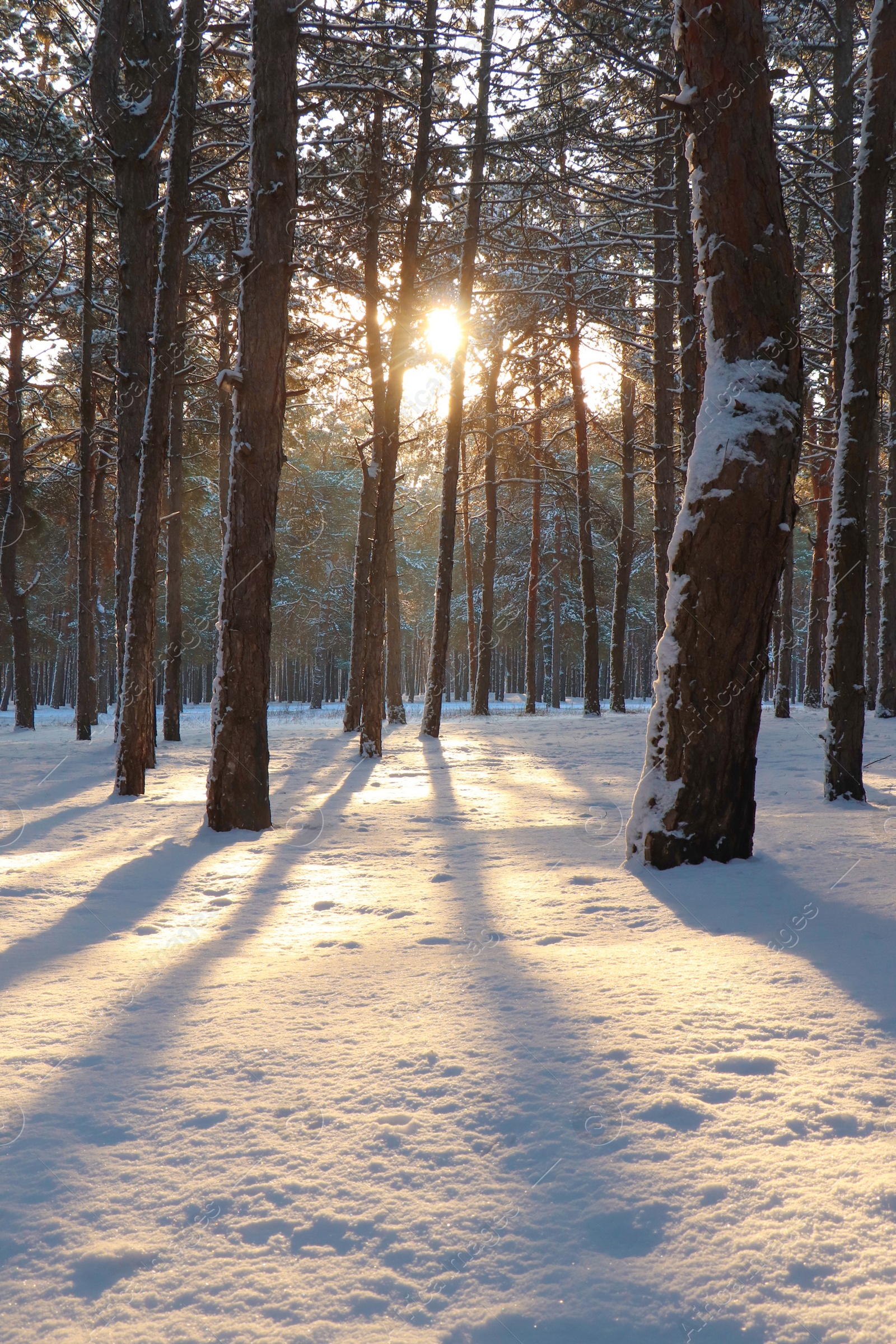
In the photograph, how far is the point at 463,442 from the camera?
835 inches

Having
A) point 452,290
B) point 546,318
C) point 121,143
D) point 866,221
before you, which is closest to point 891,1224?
point 866,221

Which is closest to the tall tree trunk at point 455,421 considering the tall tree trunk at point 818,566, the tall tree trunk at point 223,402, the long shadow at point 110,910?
the tall tree trunk at point 223,402

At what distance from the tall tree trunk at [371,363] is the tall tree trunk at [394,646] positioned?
2.26m

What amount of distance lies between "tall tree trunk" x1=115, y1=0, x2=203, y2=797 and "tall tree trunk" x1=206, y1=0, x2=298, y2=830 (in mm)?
1827

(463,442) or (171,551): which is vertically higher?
(463,442)

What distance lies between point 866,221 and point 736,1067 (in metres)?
6.77

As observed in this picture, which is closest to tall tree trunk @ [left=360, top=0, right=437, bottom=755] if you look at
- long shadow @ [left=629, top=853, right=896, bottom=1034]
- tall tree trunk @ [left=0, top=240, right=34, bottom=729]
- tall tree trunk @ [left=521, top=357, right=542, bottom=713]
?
long shadow @ [left=629, top=853, right=896, bottom=1034]

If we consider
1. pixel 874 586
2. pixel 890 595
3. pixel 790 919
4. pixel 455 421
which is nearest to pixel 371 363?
pixel 455 421

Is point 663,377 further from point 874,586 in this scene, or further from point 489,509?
point 874,586

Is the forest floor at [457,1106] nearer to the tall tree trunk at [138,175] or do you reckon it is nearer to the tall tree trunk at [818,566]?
the tall tree trunk at [138,175]

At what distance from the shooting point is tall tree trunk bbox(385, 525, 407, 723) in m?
17.3

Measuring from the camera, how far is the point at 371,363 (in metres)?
12.7

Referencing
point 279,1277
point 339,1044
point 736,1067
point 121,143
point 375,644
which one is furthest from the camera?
point 375,644

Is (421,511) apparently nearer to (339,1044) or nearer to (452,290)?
(452,290)
